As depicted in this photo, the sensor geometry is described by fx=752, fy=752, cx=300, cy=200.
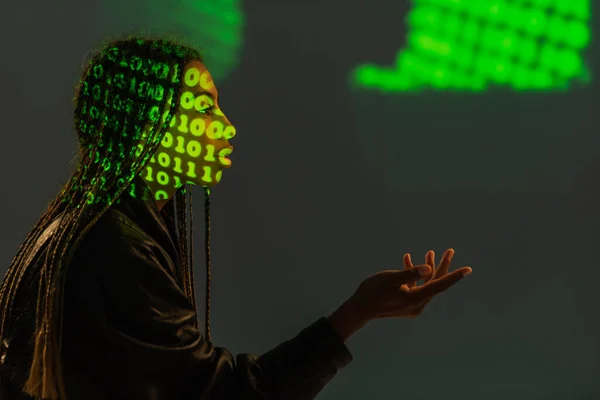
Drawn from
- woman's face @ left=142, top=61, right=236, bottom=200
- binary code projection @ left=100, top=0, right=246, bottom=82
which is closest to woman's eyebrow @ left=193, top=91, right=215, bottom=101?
woman's face @ left=142, top=61, right=236, bottom=200

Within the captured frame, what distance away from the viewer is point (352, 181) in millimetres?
2211

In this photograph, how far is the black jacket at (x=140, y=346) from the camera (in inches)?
32.7

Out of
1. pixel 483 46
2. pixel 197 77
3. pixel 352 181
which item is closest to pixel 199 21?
pixel 352 181

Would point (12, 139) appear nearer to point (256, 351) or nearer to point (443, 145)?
point (256, 351)

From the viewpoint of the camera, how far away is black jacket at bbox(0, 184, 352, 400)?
2.73 feet

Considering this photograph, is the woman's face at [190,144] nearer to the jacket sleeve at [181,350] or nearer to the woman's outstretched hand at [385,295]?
the jacket sleeve at [181,350]

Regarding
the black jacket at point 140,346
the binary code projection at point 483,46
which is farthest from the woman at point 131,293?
the binary code projection at point 483,46

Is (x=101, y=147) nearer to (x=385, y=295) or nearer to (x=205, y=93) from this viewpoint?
(x=205, y=93)

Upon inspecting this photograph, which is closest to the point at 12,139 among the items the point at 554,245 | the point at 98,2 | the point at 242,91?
the point at 98,2

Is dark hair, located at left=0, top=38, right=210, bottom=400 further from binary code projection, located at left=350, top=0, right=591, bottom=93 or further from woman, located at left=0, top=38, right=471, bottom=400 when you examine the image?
binary code projection, located at left=350, top=0, right=591, bottom=93

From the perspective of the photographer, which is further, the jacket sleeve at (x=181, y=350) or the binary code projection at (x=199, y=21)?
the binary code projection at (x=199, y=21)

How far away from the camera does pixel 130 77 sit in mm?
1018

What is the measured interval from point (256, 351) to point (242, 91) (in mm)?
770

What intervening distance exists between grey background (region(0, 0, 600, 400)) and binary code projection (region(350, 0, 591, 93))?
0.04 metres
